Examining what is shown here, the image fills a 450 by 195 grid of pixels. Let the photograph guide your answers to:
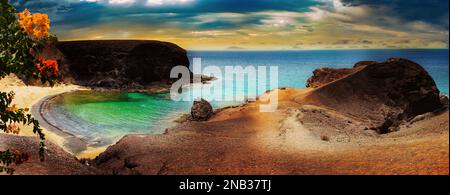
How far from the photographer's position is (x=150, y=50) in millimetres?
50312

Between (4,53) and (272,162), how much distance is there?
7.23 meters

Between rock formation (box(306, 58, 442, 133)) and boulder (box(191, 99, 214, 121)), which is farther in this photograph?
boulder (box(191, 99, 214, 121))

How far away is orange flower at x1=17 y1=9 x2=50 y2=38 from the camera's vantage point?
6525 millimetres

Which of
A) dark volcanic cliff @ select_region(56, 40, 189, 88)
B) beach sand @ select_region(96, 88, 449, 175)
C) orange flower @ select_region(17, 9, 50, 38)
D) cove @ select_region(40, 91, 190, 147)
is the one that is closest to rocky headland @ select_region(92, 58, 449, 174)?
beach sand @ select_region(96, 88, 449, 175)

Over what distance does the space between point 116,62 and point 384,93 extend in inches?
1413

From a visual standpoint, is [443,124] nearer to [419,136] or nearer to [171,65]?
[419,136]

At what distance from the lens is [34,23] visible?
21.7ft

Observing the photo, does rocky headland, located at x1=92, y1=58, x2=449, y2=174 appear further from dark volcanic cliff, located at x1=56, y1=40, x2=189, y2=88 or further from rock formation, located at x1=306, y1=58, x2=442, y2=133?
dark volcanic cliff, located at x1=56, y1=40, x2=189, y2=88

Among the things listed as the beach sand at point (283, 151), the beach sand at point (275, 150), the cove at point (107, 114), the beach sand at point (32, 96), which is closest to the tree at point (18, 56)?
the beach sand at point (275, 150)

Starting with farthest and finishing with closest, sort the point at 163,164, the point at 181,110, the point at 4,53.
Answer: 1. the point at 181,110
2. the point at 163,164
3. the point at 4,53

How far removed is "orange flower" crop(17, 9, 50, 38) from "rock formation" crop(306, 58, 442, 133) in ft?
56.6

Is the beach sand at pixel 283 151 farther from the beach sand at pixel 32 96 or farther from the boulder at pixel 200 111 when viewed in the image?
the boulder at pixel 200 111

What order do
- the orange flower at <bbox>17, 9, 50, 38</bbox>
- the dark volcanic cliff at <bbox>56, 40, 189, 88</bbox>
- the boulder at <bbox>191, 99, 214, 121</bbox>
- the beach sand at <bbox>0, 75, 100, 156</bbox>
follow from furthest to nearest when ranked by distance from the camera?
the dark volcanic cliff at <bbox>56, 40, 189, 88</bbox>
the boulder at <bbox>191, 99, 214, 121</bbox>
the beach sand at <bbox>0, 75, 100, 156</bbox>
the orange flower at <bbox>17, 9, 50, 38</bbox>
